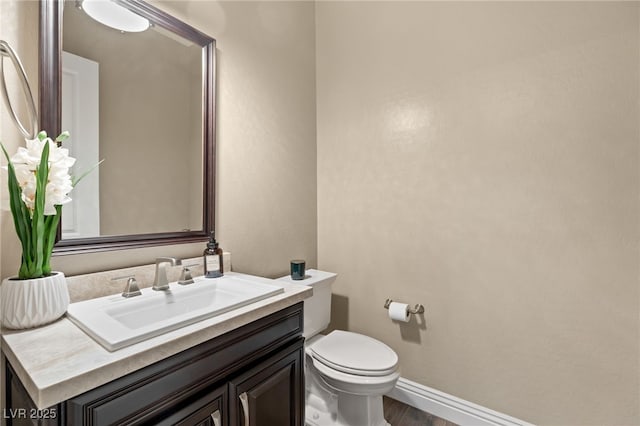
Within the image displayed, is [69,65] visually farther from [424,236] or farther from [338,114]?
[424,236]

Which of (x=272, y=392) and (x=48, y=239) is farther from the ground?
(x=48, y=239)

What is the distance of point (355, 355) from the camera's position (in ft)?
5.08

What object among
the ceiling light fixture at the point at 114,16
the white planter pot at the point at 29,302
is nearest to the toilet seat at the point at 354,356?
the white planter pot at the point at 29,302

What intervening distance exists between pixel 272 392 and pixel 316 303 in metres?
0.75

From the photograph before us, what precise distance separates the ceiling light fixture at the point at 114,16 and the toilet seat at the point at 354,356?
1.69m

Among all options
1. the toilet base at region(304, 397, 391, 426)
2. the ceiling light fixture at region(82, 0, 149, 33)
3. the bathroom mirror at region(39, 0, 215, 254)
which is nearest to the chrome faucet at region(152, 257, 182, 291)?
the bathroom mirror at region(39, 0, 215, 254)

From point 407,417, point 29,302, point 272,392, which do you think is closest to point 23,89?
point 29,302

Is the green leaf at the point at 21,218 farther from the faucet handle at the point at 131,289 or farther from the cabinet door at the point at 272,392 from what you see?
the cabinet door at the point at 272,392

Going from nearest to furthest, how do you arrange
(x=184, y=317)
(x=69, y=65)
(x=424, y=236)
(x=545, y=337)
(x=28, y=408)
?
1. (x=28, y=408)
2. (x=184, y=317)
3. (x=69, y=65)
4. (x=545, y=337)
5. (x=424, y=236)

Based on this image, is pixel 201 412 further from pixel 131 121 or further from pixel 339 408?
pixel 131 121

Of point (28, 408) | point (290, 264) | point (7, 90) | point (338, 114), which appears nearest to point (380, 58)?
point (338, 114)

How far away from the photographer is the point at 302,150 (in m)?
2.12

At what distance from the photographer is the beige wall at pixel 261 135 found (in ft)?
5.09

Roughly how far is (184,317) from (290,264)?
1.11 meters
